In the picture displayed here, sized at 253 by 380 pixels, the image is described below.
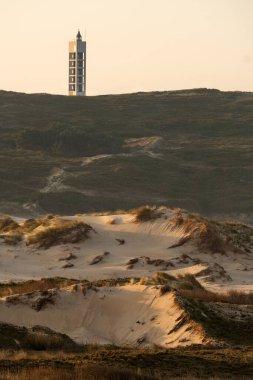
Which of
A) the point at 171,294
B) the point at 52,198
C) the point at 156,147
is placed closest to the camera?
the point at 171,294

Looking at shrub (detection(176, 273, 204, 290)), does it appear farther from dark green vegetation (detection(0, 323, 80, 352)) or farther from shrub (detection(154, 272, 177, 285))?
dark green vegetation (detection(0, 323, 80, 352))

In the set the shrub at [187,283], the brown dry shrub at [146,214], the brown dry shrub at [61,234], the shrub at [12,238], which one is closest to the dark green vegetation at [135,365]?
the shrub at [187,283]

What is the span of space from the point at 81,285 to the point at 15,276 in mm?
10490

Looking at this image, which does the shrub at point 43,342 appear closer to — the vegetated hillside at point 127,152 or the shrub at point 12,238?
the shrub at point 12,238

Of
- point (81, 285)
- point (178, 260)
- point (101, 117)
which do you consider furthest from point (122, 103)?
point (81, 285)

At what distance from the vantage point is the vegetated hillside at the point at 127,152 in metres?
71.3

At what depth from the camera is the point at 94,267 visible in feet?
111

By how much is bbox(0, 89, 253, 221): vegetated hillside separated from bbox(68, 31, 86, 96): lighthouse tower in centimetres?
6911

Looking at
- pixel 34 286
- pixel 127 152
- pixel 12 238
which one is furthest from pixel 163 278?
pixel 127 152

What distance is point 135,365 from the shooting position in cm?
1457

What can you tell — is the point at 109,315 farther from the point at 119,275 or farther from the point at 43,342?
the point at 119,275

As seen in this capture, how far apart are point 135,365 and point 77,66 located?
16982cm

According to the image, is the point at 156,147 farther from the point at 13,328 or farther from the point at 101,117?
the point at 13,328

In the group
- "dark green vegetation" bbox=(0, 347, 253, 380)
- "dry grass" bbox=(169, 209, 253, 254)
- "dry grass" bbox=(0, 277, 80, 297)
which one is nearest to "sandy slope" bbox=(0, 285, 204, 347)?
"dry grass" bbox=(0, 277, 80, 297)
